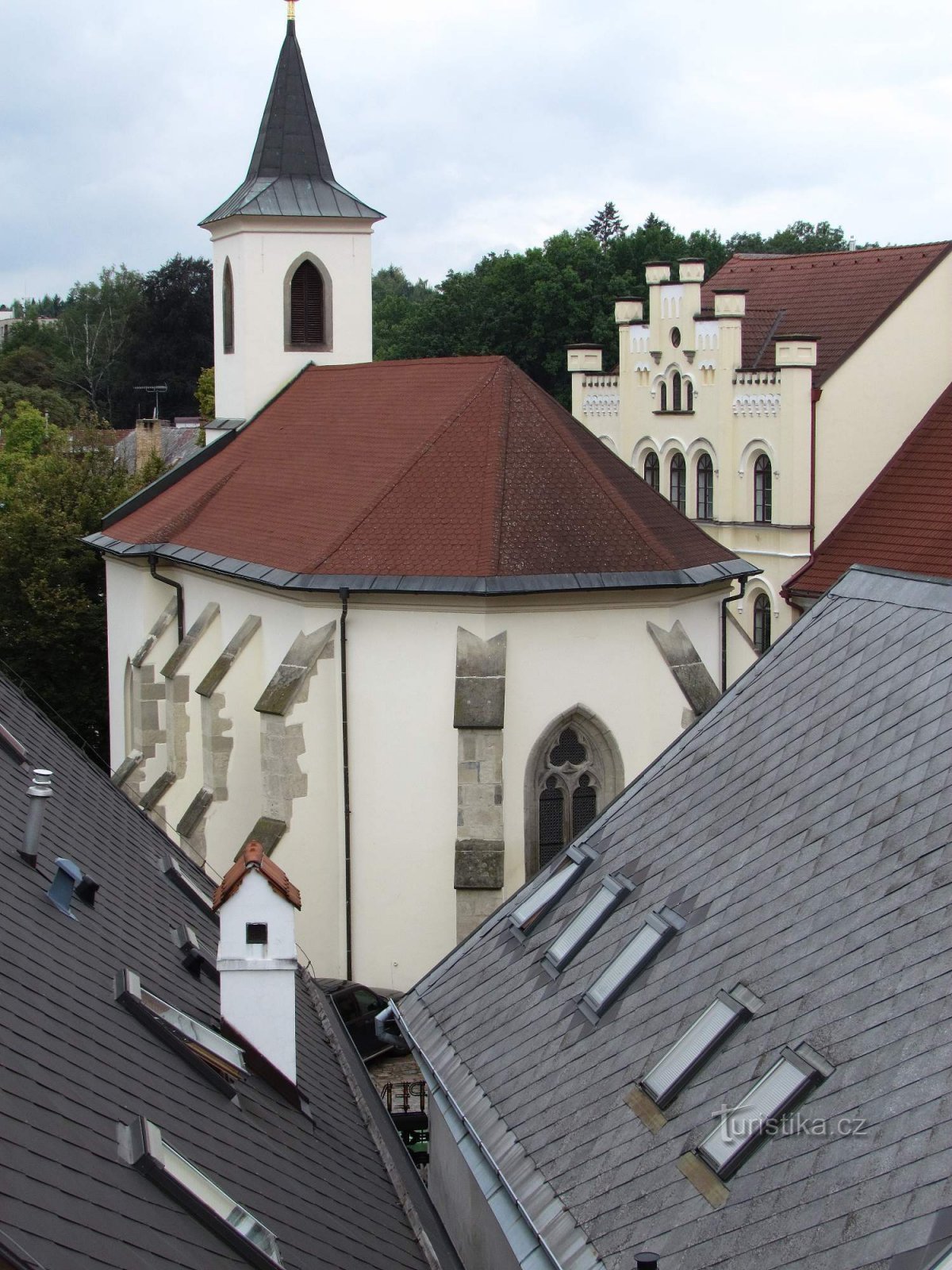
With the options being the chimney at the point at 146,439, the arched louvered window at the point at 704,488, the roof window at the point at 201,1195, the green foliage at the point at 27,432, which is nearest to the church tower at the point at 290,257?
the arched louvered window at the point at 704,488

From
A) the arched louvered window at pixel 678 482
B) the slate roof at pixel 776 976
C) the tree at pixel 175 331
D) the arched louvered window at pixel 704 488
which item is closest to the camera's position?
the slate roof at pixel 776 976

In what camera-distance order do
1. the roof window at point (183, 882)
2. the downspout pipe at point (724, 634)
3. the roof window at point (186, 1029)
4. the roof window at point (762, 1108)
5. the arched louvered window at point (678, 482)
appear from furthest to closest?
the arched louvered window at point (678, 482), the downspout pipe at point (724, 634), the roof window at point (183, 882), the roof window at point (186, 1029), the roof window at point (762, 1108)

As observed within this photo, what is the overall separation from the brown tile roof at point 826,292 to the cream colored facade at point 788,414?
0.41 m

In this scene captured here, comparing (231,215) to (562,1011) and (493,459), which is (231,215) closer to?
(493,459)

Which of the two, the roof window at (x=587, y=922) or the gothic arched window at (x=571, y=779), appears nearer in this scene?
the roof window at (x=587, y=922)

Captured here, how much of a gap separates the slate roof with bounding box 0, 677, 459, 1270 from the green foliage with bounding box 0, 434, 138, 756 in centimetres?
→ 2328

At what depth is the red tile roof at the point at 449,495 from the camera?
75.0 ft

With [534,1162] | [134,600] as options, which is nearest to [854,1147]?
[534,1162]

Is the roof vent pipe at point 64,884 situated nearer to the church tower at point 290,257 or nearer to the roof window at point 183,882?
the roof window at point 183,882

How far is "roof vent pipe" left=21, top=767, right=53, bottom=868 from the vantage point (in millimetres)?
11656

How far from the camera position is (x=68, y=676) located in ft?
129

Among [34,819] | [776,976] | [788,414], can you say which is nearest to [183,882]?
[34,819]

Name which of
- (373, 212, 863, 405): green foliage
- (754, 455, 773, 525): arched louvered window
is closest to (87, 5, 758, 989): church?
(754, 455, 773, 525): arched louvered window

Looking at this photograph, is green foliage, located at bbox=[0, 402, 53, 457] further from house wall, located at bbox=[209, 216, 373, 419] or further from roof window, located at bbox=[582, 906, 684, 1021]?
roof window, located at bbox=[582, 906, 684, 1021]
